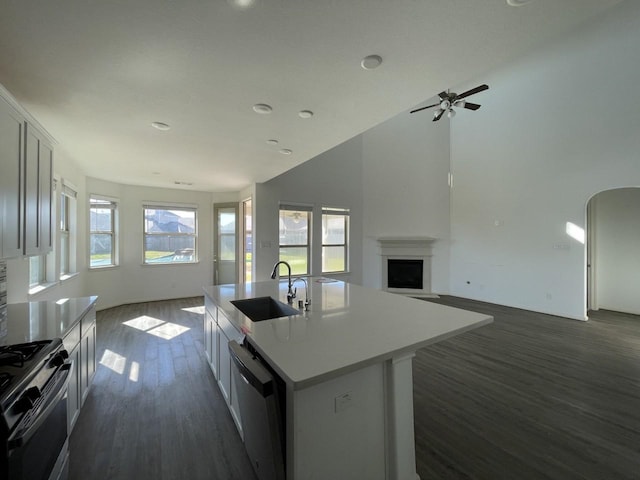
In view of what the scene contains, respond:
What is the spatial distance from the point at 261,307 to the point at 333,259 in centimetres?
396

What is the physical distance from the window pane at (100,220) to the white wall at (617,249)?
9610 millimetres

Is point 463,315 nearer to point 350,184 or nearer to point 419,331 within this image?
point 419,331

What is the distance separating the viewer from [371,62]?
163 centimetres

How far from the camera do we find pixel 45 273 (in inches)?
137

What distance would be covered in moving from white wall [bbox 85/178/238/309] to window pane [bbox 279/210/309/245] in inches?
58.8

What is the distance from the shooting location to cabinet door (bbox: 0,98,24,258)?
1658 millimetres

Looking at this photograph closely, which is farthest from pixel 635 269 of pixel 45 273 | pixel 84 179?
pixel 84 179

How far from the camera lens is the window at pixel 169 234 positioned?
5.79 meters

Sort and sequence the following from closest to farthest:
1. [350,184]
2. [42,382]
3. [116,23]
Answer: [42,382] < [116,23] < [350,184]

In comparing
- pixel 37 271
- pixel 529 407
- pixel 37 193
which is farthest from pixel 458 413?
pixel 37 271

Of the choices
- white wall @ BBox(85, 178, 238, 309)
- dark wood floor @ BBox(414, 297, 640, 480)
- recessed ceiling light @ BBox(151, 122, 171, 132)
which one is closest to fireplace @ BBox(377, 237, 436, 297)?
dark wood floor @ BBox(414, 297, 640, 480)

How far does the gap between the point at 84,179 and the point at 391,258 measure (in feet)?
21.0

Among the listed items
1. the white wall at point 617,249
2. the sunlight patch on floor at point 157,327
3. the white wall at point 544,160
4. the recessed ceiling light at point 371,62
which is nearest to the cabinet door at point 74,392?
the sunlight patch on floor at point 157,327

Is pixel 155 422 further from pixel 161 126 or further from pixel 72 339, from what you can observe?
pixel 161 126
